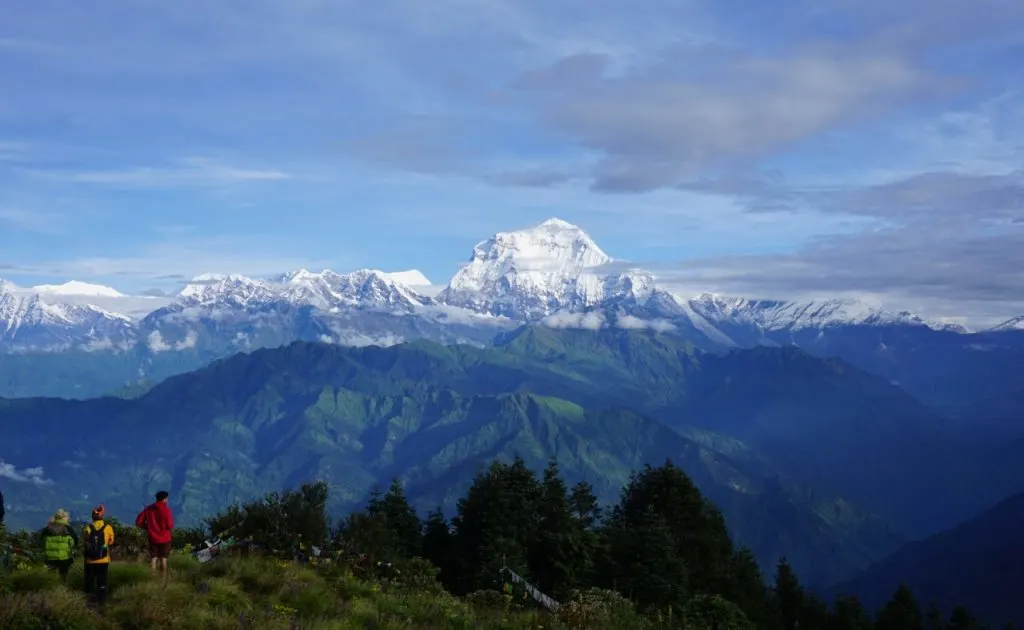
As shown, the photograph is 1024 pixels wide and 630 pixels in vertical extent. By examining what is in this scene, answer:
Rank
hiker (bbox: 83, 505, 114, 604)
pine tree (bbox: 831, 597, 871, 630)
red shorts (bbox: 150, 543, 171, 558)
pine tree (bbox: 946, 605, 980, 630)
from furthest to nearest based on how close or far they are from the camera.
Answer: pine tree (bbox: 946, 605, 980, 630)
pine tree (bbox: 831, 597, 871, 630)
red shorts (bbox: 150, 543, 171, 558)
hiker (bbox: 83, 505, 114, 604)

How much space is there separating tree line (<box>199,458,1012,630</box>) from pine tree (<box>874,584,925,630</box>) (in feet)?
89.9

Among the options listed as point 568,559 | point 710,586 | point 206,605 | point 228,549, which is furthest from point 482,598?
point 710,586

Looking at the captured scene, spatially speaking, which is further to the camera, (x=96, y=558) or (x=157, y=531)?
(x=157, y=531)

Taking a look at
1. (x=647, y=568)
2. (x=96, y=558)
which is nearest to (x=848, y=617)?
(x=647, y=568)

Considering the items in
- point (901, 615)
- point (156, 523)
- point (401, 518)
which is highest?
point (156, 523)

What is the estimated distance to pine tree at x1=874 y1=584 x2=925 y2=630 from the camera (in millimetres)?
103750

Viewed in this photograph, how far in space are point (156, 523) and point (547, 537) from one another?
3129cm

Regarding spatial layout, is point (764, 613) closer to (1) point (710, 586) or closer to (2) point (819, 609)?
(1) point (710, 586)

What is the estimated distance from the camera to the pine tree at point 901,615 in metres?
104

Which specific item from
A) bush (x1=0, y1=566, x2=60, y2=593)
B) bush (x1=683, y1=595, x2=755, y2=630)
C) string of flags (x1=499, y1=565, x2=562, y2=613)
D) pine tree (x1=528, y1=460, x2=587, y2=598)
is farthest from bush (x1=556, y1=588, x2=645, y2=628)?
pine tree (x1=528, y1=460, x2=587, y2=598)

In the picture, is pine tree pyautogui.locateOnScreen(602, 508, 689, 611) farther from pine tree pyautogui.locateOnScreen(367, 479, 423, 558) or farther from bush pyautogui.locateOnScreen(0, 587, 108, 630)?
bush pyautogui.locateOnScreen(0, 587, 108, 630)

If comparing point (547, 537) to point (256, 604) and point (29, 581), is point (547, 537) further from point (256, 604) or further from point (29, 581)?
point (29, 581)

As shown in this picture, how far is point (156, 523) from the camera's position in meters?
22.7

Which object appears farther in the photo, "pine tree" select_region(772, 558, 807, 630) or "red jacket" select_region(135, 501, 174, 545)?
"pine tree" select_region(772, 558, 807, 630)
